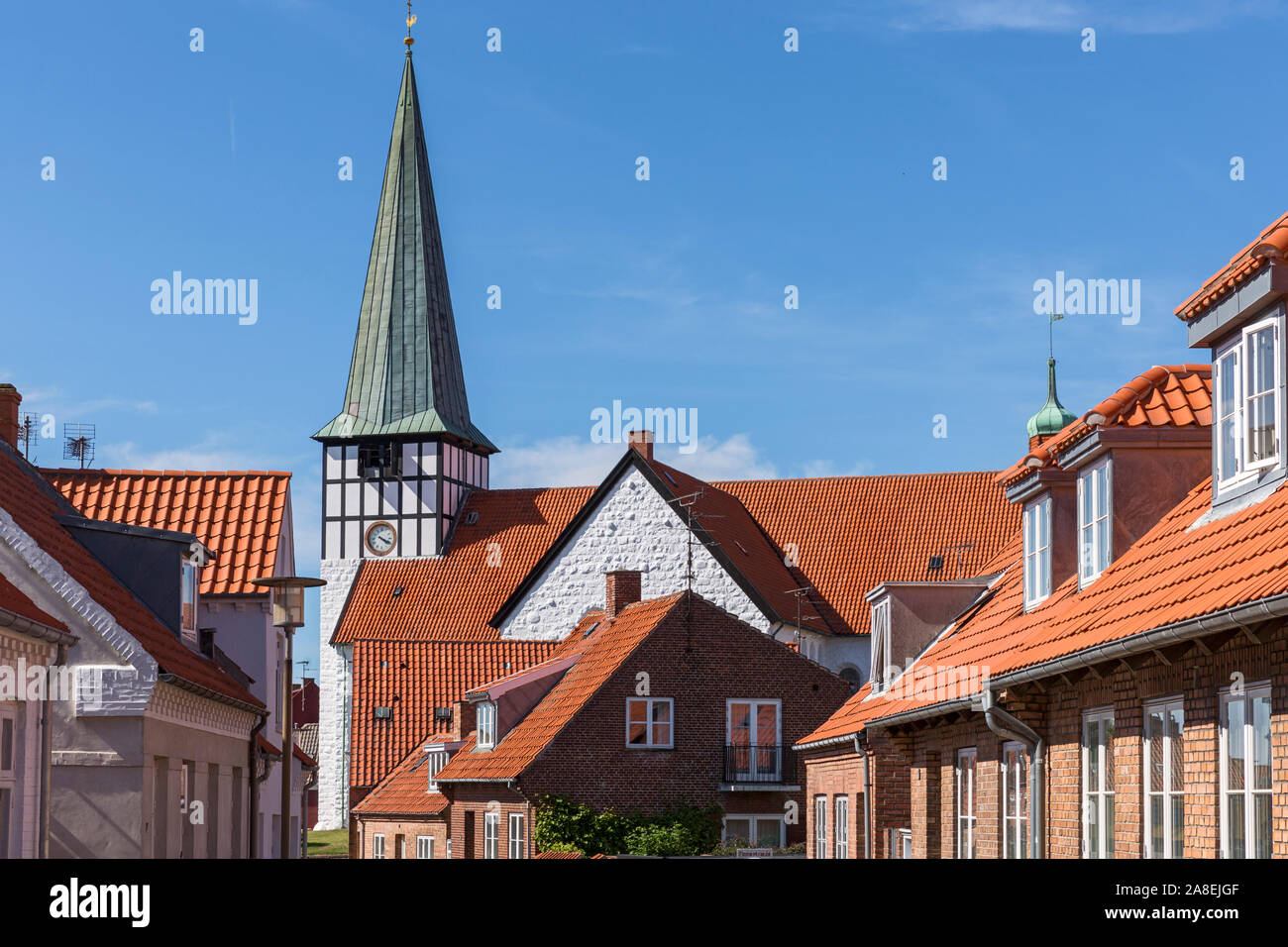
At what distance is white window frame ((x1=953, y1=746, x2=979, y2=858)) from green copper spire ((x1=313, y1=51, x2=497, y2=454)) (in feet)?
189

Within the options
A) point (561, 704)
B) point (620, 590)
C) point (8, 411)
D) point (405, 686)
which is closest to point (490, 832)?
point (561, 704)

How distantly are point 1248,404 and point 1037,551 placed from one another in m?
5.68

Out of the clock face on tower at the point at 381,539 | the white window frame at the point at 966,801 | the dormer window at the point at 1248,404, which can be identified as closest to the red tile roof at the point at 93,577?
the white window frame at the point at 966,801

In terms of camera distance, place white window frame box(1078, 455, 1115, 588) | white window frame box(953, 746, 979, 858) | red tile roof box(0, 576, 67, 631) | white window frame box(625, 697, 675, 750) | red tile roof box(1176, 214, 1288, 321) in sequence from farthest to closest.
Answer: white window frame box(625, 697, 675, 750), white window frame box(953, 746, 979, 858), white window frame box(1078, 455, 1115, 588), red tile roof box(0, 576, 67, 631), red tile roof box(1176, 214, 1288, 321)

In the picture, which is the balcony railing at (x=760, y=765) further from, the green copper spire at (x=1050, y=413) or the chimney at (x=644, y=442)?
the green copper spire at (x=1050, y=413)

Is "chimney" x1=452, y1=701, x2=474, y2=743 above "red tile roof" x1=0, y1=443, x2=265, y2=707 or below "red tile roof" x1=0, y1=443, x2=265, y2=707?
below

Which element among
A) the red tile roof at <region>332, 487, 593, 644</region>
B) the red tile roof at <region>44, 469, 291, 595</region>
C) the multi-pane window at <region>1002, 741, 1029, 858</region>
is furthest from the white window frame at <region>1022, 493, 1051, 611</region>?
the red tile roof at <region>332, 487, 593, 644</region>

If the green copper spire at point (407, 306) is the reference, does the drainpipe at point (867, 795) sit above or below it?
below

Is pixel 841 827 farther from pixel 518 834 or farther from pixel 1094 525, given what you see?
pixel 518 834

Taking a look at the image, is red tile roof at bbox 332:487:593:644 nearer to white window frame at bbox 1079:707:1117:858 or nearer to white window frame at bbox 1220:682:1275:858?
white window frame at bbox 1079:707:1117:858

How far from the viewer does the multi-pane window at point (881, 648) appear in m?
23.4

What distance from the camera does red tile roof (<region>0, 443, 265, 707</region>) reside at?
752 inches

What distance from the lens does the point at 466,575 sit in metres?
68.6

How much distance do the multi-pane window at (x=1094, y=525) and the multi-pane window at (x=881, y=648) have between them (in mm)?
7115
